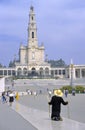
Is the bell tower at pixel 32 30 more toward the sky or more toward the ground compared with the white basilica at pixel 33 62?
more toward the sky

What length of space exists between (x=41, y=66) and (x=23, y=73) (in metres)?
5.62

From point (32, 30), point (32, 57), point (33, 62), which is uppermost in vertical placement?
point (32, 30)

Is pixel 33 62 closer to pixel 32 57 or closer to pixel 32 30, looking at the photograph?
pixel 32 57

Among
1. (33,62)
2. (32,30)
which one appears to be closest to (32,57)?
(33,62)

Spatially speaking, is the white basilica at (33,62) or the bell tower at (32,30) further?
the bell tower at (32,30)

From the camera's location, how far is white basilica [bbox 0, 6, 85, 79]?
415 feet

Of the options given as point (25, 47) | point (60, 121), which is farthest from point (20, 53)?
point (60, 121)

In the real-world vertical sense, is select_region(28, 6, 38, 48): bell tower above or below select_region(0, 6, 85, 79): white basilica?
above

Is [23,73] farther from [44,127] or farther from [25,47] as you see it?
[44,127]

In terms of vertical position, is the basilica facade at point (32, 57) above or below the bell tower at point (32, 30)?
below

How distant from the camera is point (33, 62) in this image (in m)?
128

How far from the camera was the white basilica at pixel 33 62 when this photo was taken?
126412mm

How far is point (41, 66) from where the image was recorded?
12681 cm

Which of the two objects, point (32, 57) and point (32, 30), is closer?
point (32, 30)
